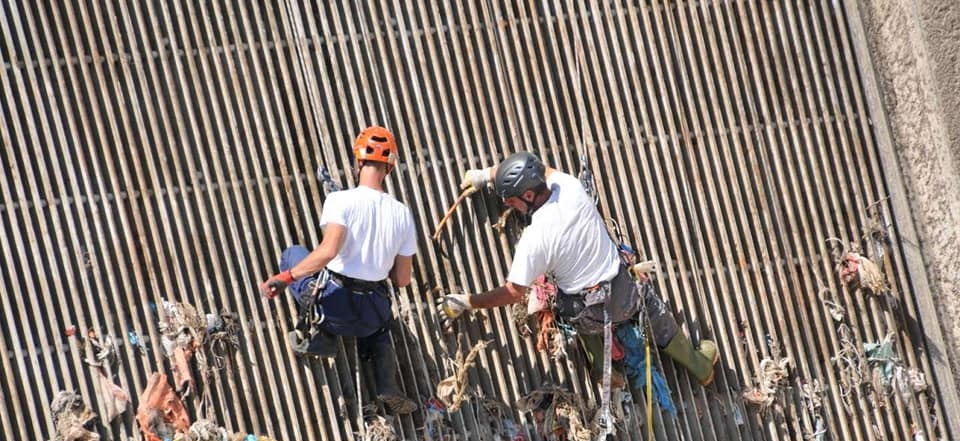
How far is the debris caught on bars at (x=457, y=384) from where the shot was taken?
23.9 feet

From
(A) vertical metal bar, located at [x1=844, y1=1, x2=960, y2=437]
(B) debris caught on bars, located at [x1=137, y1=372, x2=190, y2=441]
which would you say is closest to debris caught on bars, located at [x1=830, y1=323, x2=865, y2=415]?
(A) vertical metal bar, located at [x1=844, y1=1, x2=960, y2=437]

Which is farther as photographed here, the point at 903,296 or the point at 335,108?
the point at 903,296

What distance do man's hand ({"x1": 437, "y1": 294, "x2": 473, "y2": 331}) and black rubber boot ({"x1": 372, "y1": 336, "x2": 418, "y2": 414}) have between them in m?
0.40

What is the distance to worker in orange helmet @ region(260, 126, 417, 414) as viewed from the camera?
6676 mm

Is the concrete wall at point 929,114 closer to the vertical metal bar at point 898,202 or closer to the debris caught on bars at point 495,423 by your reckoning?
the vertical metal bar at point 898,202

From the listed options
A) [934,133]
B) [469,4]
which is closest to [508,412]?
[469,4]

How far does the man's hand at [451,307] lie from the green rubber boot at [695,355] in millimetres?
1328

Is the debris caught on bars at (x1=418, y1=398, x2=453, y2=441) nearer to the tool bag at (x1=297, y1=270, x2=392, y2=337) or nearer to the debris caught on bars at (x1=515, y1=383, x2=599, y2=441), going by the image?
the debris caught on bars at (x1=515, y1=383, x2=599, y2=441)

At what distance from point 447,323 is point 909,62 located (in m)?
3.37

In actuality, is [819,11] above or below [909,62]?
above

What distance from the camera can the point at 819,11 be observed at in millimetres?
7852

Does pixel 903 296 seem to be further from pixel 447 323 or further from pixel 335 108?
pixel 335 108

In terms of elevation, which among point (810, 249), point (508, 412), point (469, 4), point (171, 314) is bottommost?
point (508, 412)

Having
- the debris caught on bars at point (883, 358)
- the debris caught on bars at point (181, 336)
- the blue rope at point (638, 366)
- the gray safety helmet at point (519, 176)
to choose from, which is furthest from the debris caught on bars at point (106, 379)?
the debris caught on bars at point (883, 358)
